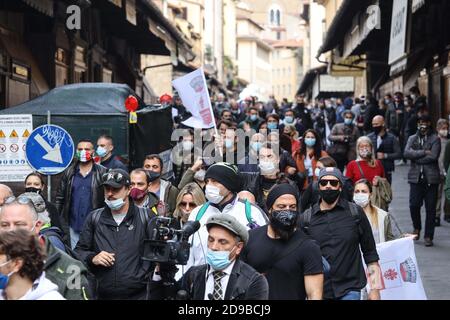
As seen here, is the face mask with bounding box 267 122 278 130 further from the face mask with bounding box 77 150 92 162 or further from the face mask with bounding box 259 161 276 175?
the face mask with bounding box 77 150 92 162

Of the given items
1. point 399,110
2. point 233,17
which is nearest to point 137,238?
point 399,110

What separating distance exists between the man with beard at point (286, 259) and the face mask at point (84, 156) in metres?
4.65

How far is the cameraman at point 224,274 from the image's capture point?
22.6ft

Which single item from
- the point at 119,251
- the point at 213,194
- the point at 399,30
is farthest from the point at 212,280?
the point at 399,30

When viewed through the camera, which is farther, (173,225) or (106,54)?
(106,54)

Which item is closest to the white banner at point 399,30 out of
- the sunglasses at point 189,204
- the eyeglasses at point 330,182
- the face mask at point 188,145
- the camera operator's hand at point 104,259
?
the face mask at point 188,145

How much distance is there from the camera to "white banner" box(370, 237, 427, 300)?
10.1m

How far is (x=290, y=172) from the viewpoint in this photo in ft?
45.6

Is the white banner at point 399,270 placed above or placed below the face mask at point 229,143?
below

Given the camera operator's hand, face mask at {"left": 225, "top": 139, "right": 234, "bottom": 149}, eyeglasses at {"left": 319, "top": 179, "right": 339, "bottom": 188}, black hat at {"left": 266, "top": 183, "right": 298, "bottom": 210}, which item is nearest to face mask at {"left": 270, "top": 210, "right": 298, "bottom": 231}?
black hat at {"left": 266, "top": 183, "right": 298, "bottom": 210}

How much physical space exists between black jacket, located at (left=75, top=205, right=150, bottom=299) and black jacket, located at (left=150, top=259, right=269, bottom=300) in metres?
1.31

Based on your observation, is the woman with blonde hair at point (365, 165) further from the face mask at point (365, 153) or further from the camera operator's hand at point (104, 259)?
the camera operator's hand at point (104, 259)

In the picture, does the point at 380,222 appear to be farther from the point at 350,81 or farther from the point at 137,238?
the point at 350,81
